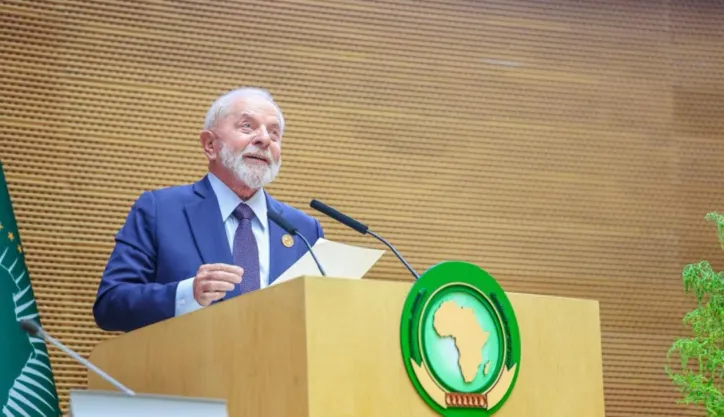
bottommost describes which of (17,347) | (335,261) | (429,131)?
(17,347)

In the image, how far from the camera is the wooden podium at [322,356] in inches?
96.7

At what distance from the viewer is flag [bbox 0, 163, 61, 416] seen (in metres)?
3.86

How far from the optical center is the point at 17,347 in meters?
3.92

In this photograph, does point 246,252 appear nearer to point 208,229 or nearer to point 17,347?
point 208,229

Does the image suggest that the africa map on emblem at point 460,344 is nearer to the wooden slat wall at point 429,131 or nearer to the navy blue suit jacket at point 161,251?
the navy blue suit jacket at point 161,251

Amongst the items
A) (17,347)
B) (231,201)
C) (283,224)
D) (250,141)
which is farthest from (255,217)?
(17,347)

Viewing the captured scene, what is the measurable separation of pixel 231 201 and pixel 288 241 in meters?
0.22

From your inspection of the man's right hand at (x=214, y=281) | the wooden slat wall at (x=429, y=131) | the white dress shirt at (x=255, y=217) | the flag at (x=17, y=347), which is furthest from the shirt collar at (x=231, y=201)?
the wooden slat wall at (x=429, y=131)

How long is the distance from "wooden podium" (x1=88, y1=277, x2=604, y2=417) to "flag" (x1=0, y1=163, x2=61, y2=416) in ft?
3.48

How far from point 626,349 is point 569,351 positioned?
290 centimetres

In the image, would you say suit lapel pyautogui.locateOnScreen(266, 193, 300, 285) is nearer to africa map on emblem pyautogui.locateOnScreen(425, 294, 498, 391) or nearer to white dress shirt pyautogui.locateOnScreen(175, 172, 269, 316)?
white dress shirt pyautogui.locateOnScreen(175, 172, 269, 316)

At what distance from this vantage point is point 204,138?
380cm

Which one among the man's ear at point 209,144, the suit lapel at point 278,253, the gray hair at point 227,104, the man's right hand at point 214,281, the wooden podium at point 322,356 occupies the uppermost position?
the gray hair at point 227,104

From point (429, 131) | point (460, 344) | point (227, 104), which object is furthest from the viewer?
point (429, 131)
